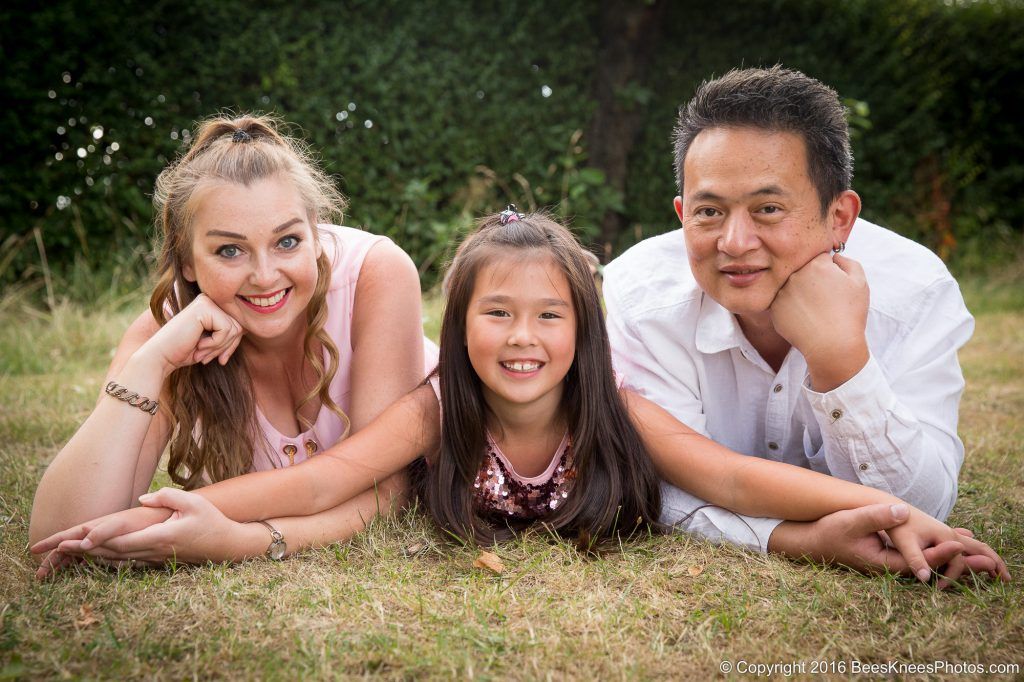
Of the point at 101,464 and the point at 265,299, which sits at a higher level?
the point at 265,299

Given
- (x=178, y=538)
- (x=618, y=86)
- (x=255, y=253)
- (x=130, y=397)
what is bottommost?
(x=178, y=538)

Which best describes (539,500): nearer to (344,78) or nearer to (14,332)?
(14,332)

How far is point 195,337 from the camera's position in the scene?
3.04 meters

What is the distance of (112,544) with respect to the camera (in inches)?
106

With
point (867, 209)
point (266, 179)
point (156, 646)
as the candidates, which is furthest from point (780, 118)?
point (867, 209)

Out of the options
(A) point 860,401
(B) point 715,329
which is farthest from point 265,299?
(A) point 860,401

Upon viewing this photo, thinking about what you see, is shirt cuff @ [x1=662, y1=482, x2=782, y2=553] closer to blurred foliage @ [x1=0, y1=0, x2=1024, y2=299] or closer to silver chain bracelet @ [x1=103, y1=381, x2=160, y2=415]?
silver chain bracelet @ [x1=103, y1=381, x2=160, y2=415]

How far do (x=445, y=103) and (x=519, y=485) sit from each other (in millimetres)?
5544

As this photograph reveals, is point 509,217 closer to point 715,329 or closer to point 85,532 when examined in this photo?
point 715,329

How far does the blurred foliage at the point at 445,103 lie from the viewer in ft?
23.4

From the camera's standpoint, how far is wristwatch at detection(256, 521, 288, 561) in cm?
289

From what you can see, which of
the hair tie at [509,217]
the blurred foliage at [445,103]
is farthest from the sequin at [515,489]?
the blurred foliage at [445,103]

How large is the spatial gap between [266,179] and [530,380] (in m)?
1.16

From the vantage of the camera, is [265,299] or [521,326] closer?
[521,326]
